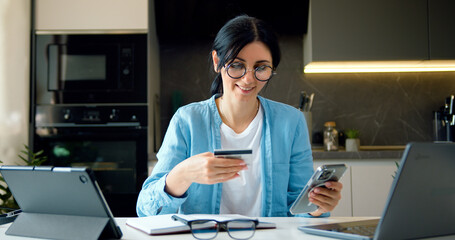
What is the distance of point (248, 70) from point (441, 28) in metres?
1.93

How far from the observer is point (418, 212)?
894mm

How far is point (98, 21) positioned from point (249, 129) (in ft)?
5.25

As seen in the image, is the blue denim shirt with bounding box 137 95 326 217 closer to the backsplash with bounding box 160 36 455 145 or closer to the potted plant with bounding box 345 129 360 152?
the potted plant with bounding box 345 129 360 152

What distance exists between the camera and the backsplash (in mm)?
3162

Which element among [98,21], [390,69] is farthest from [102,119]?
[390,69]

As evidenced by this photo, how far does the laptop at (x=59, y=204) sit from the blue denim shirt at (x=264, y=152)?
41 cm

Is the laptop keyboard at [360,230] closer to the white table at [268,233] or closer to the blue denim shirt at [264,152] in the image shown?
the white table at [268,233]

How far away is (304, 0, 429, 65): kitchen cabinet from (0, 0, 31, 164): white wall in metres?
1.83

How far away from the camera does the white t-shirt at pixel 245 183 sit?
1.49 metres

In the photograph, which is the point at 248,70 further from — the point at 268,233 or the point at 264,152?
the point at 268,233

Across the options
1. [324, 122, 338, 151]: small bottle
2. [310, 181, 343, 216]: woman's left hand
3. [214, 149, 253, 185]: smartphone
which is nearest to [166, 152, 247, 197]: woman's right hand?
[214, 149, 253, 185]: smartphone

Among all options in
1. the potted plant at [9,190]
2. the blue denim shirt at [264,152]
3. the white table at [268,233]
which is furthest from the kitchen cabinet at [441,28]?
the potted plant at [9,190]

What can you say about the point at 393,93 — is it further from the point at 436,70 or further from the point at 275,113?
the point at 275,113

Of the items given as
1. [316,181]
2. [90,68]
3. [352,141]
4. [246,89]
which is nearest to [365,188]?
[352,141]
